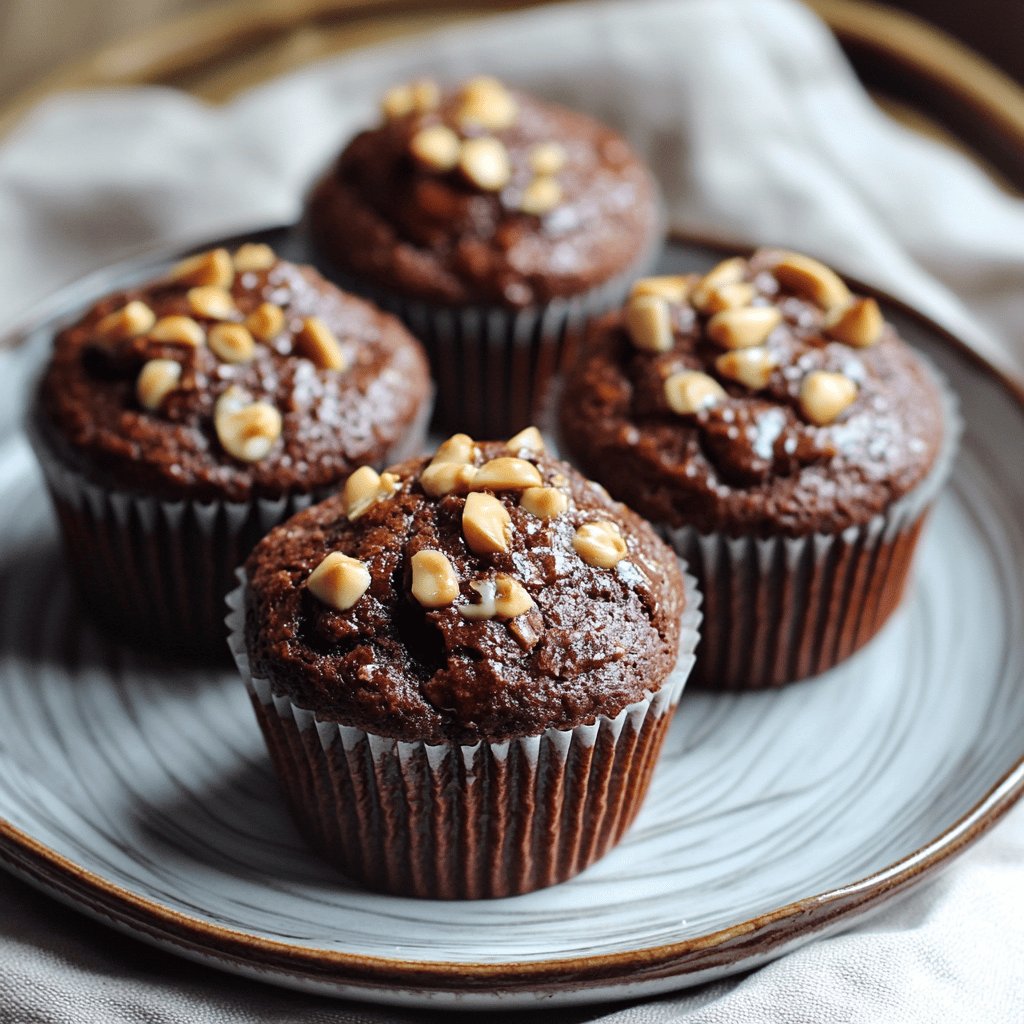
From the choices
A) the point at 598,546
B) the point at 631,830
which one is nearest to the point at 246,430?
the point at 598,546

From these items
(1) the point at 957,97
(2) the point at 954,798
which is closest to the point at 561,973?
(2) the point at 954,798

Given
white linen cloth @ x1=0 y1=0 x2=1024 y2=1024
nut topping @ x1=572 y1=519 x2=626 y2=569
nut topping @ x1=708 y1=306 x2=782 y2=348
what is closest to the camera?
nut topping @ x1=572 y1=519 x2=626 y2=569

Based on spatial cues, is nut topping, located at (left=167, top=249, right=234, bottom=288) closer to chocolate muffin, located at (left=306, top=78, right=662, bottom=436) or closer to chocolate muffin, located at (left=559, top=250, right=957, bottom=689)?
chocolate muffin, located at (left=306, top=78, right=662, bottom=436)

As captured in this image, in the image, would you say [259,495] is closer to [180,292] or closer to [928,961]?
[180,292]

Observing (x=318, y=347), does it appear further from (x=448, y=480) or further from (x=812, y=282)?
(x=812, y=282)

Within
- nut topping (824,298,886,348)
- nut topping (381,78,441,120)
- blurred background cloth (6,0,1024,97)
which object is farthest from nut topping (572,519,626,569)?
blurred background cloth (6,0,1024,97)

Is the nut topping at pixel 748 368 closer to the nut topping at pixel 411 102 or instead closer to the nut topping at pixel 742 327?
the nut topping at pixel 742 327
